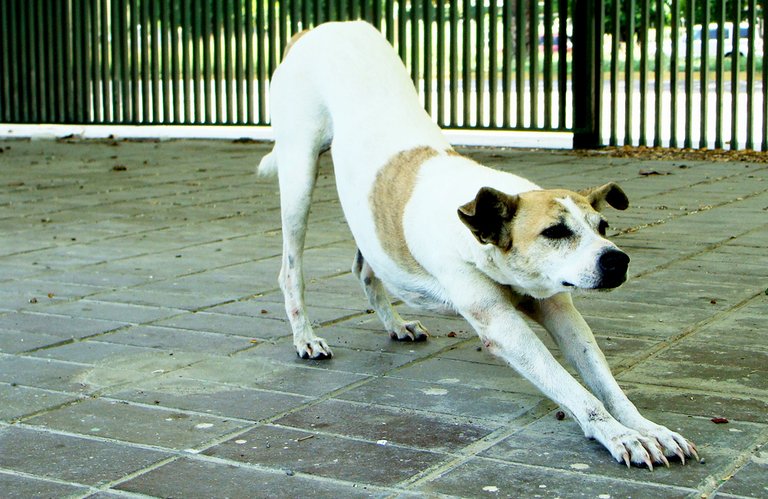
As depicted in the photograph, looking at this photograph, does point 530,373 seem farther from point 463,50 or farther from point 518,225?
point 463,50

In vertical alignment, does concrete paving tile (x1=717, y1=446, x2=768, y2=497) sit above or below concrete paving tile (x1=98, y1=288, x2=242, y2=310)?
above

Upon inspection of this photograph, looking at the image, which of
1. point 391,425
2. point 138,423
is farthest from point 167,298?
point 391,425

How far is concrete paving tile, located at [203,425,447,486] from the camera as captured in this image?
396 centimetres

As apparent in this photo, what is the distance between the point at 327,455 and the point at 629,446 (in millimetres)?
977

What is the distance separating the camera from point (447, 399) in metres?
4.80

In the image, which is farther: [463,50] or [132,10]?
[132,10]

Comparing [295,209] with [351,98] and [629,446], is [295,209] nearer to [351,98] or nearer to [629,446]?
[351,98]

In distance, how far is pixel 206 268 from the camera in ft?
25.0

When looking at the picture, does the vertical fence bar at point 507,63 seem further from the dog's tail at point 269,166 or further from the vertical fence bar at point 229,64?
the dog's tail at point 269,166

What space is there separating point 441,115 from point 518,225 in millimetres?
10695

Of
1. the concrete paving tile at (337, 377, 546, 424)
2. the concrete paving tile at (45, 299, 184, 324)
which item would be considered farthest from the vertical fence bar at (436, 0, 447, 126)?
the concrete paving tile at (337, 377, 546, 424)

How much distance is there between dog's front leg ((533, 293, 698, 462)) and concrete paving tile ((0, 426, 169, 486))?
149 cm

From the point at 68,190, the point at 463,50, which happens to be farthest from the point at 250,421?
the point at 463,50

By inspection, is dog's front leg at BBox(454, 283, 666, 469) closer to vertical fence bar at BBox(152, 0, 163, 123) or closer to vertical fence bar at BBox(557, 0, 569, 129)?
vertical fence bar at BBox(557, 0, 569, 129)
